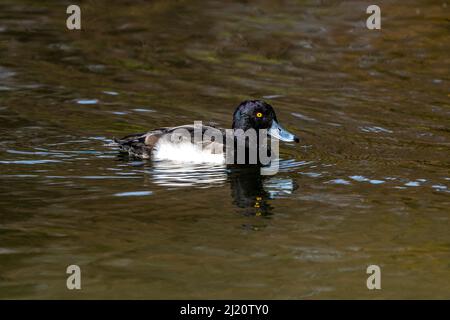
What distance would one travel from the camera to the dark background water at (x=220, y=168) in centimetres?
781

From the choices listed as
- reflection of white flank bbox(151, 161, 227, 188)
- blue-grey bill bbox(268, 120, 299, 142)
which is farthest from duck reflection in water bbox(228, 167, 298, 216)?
blue-grey bill bbox(268, 120, 299, 142)

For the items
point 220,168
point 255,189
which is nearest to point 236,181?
point 255,189

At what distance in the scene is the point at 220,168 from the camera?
11227 mm

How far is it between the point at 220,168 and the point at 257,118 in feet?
3.20

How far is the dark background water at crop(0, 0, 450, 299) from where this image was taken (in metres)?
7.81

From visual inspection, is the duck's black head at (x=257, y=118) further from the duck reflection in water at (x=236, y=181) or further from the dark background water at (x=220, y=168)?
the duck reflection in water at (x=236, y=181)

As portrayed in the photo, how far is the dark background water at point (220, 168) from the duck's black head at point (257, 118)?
441 millimetres

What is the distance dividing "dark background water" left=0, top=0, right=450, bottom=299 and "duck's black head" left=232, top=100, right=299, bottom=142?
441 millimetres

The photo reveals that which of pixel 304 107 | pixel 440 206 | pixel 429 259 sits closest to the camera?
pixel 429 259

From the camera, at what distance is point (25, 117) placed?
42.7 ft

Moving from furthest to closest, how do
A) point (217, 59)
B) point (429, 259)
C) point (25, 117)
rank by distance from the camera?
1. point (217, 59)
2. point (25, 117)
3. point (429, 259)
